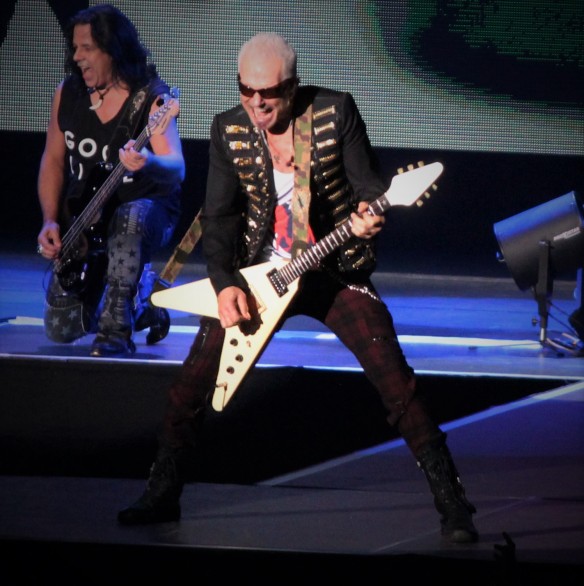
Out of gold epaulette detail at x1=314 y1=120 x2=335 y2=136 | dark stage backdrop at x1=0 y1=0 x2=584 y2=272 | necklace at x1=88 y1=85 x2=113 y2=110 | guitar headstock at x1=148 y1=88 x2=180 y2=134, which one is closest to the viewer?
gold epaulette detail at x1=314 y1=120 x2=335 y2=136

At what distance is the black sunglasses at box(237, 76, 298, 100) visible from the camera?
3416 millimetres

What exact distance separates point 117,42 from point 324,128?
263cm

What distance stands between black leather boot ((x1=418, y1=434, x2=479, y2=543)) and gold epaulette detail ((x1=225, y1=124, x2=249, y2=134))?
42.9 inches

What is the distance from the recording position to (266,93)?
135 inches

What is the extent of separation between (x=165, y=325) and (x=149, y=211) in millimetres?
673

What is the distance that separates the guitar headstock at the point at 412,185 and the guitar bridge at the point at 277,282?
433 millimetres

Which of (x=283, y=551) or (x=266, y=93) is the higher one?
(x=266, y=93)

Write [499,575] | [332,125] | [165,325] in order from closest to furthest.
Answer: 1. [499,575]
2. [332,125]
3. [165,325]

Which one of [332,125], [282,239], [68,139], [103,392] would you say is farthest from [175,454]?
[68,139]

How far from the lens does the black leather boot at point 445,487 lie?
11.0ft

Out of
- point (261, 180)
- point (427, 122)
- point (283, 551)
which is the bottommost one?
point (427, 122)

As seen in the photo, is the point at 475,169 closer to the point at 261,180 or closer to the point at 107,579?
the point at 261,180

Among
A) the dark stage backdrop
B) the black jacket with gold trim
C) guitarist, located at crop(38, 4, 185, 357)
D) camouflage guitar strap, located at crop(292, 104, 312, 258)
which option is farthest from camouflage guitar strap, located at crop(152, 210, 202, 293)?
the dark stage backdrop

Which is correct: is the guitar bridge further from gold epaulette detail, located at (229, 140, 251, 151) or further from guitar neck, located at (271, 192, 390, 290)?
gold epaulette detail, located at (229, 140, 251, 151)
